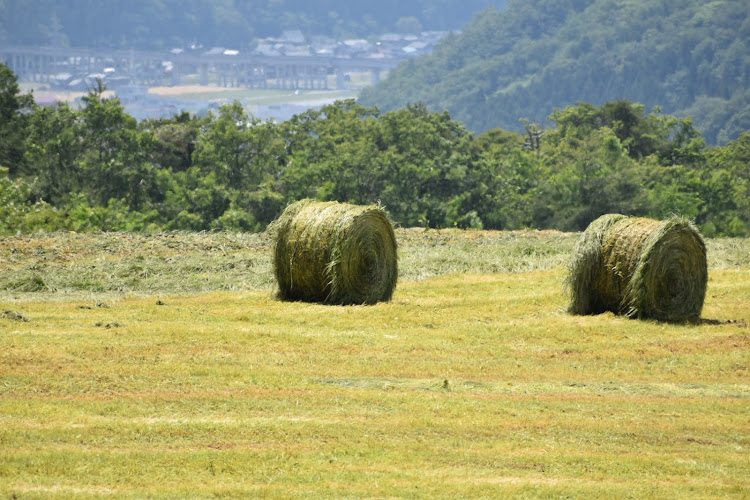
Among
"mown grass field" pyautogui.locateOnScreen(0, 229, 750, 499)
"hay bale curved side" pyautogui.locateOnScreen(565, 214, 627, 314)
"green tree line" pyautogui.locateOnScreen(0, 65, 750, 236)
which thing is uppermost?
"green tree line" pyautogui.locateOnScreen(0, 65, 750, 236)

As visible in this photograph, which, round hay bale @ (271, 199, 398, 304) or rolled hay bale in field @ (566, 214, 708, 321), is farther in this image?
round hay bale @ (271, 199, 398, 304)

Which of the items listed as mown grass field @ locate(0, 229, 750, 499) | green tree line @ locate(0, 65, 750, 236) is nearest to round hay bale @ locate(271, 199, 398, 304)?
mown grass field @ locate(0, 229, 750, 499)

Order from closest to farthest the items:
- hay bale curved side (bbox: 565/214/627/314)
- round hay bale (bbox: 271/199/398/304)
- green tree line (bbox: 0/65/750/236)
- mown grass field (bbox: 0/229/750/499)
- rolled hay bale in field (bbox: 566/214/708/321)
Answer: mown grass field (bbox: 0/229/750/499) → rolled hay bale in field (bbox: 566/214/708/321) → hay bale curved side (bbox: 565/214/627/314) → round hay bale (bbox: 271/199/398/304) → green tree line (bbox: 0/65/750/236)

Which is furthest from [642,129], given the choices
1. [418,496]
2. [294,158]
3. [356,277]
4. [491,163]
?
[418,496]

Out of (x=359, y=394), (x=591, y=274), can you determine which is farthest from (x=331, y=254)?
(x=359, y=394)

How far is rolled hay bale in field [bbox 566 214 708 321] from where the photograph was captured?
22281 mm

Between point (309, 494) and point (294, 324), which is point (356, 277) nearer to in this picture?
point (294, 324)

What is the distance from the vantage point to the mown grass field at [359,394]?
41.5 ft

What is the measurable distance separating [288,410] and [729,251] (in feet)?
71.0

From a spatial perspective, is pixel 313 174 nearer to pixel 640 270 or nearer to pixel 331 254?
pixel 331 254

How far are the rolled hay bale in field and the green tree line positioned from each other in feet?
130

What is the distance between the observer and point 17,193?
181 ft

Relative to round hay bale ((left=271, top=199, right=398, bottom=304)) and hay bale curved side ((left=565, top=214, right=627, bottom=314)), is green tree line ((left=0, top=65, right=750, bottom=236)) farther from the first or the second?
hay bale curved side ((left=565, top=214, right=627, bottom=314))

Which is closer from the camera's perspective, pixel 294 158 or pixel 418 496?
pixel 418 496
